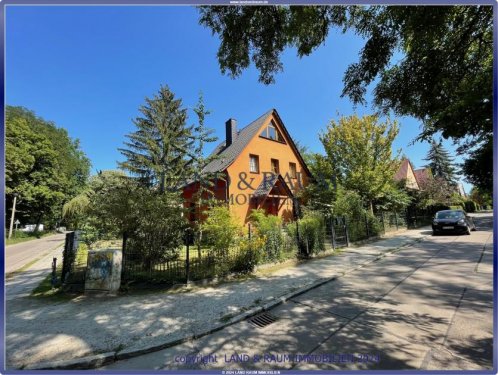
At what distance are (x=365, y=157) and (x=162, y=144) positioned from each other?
15.0 m

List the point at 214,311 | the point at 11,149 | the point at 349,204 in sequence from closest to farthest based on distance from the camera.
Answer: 1. the point at 214,311
2. the point at 349,204
3. the point at 11,149

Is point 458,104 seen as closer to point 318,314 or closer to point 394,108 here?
point 394,108

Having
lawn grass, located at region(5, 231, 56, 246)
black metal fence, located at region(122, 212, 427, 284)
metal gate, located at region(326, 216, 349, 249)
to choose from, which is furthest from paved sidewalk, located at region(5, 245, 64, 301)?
lawn grass, located at region(5, 231, 56, 246)

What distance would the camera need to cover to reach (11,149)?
Result: 92.0 ft

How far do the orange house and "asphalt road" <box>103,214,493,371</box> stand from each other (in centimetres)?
937

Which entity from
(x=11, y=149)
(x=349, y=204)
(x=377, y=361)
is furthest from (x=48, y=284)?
(x=11, y=149)

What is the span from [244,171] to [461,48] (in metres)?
13.8

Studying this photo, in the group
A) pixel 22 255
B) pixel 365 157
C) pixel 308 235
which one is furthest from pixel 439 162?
pixel 22 255

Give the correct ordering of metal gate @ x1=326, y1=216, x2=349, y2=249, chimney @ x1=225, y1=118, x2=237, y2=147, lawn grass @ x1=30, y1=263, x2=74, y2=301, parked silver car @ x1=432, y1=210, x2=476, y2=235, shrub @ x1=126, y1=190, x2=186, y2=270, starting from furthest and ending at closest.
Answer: chimney @ x1=225, y1=118, x2=237, y2=147 → parked silver car @ x1=432, y1=210, x2=476, y2=235 → metal gate @ x1=326, y1=216, x2=349, y2=249 → shrub @ x1=126, y1=190, x2=186, y2=270 → lawn grass @ x1=30, y1=263, x2=74, y2=301

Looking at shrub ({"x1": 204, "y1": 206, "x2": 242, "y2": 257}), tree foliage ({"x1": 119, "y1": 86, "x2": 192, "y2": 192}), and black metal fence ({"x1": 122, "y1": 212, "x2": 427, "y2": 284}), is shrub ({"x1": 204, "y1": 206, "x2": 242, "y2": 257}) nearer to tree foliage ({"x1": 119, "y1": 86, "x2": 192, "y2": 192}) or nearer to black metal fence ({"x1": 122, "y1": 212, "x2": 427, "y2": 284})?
black metal fence ({"x1": 122, "y1": 212, "x2": 427, "y2": 284})

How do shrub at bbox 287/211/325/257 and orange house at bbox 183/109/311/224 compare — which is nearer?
shrub at bbox 287/211/325/257

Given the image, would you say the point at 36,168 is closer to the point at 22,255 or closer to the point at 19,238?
the point at 19,238

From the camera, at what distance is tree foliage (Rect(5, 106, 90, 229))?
2927 centimetres

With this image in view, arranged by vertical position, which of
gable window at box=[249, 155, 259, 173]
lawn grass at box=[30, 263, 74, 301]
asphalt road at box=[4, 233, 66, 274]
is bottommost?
lawn grass at box=[30, 263, 74, 301]
